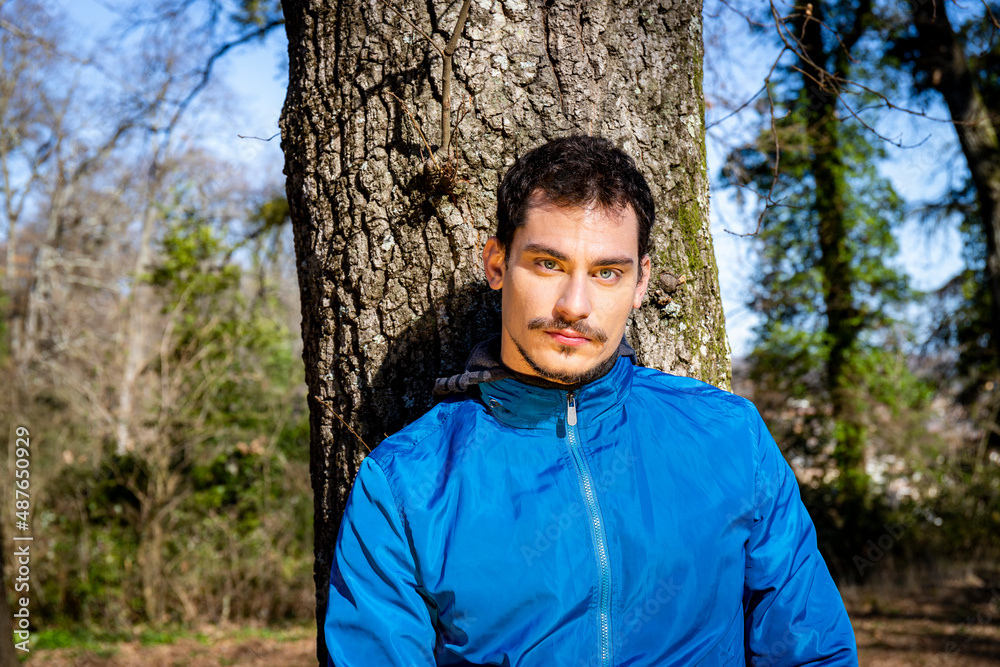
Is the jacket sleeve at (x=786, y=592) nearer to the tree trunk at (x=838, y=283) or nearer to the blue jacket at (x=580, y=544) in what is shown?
the blue jacket at (x=580, y=544)

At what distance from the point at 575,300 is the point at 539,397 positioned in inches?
8.8

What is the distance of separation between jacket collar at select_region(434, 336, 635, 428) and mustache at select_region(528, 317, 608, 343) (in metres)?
0.08

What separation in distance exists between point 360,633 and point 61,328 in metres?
17.6

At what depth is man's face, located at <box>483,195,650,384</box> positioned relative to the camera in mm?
1551

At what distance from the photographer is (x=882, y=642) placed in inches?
276

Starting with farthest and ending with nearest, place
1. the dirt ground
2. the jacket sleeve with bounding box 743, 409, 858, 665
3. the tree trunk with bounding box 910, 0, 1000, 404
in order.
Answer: the tree trunk with bounding box 910, 0, 1000, 404
the dirt ground
the jacket sleeve with bounding box 743, 409, 858, 665

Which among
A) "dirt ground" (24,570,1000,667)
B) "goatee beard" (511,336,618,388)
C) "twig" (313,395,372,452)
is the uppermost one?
"goatee beard" (511,336,618,388)

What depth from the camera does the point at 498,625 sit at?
4.64 feet

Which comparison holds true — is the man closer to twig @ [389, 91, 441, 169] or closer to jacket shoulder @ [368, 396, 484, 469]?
jacket shoulder @ [368, 396, 484, 469]

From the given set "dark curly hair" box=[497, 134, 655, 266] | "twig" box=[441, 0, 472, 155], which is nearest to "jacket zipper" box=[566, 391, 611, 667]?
"dark curly hair" box=[497, 134, 655, 266]
